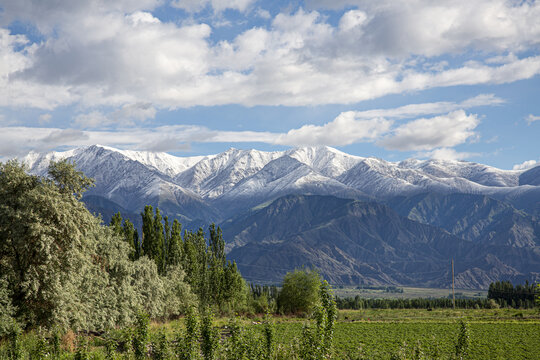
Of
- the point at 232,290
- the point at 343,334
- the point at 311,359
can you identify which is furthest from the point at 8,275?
the point at 232,290

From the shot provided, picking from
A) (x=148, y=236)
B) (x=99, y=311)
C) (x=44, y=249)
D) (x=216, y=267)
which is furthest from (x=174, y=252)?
(x=44, y=249)

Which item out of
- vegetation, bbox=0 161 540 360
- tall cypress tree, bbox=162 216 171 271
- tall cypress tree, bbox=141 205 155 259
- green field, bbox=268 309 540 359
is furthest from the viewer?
tall cypress tree, bbox=162 216 171 271

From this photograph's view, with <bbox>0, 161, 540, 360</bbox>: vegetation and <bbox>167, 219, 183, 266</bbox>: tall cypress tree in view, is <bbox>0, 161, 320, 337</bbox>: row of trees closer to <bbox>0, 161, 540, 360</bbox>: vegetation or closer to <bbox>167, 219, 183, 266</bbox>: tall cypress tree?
<bbox>0, 161, 540, 360</bbox>: vegetation

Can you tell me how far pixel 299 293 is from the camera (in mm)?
121312

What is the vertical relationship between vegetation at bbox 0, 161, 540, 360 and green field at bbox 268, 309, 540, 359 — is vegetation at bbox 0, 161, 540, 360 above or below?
above

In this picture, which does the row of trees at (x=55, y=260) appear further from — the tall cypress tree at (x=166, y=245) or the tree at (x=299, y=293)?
the tree at (x=299, y=293)

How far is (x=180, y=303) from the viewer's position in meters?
85.6

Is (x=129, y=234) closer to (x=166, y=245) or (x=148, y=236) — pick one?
(x=148, y=236)

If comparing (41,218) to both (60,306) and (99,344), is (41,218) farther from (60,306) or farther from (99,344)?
(99,344)

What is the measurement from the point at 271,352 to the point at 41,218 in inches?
1056

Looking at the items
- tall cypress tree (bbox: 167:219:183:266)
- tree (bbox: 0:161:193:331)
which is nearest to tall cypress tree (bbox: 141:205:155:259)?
tall cypress tree (bbox: 167:219:183:266)

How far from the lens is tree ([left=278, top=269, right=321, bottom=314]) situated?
121m

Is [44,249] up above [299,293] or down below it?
above

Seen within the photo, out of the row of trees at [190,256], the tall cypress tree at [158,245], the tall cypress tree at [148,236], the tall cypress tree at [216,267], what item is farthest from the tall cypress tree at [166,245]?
the tall cypress tree at [216,267]
